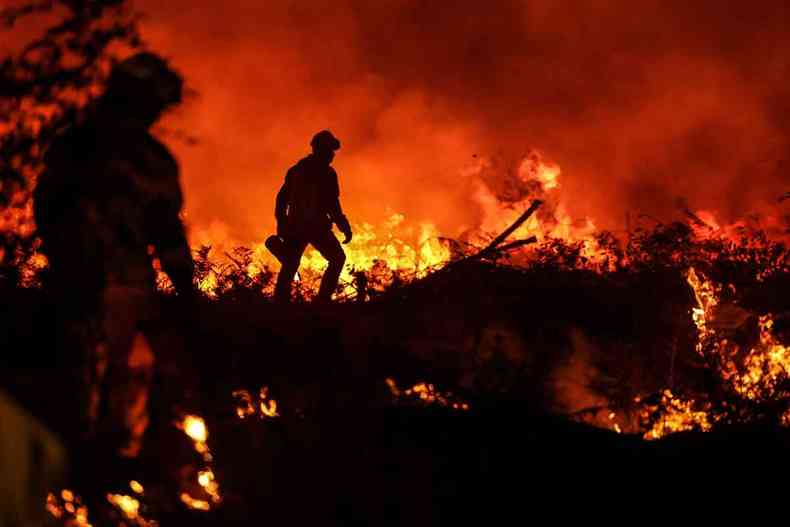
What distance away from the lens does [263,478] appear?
210 inches

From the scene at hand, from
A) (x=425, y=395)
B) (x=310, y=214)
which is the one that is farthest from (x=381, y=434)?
(x=310, y=214)

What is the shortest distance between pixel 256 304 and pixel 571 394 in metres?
3.46

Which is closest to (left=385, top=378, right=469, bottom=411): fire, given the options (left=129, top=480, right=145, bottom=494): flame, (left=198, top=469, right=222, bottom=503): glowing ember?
(left=198, top=469, right=222, bottom=503): glowing ember

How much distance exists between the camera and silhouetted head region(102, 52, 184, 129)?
15.4ft

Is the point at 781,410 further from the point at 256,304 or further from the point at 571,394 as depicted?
the point at 256,304

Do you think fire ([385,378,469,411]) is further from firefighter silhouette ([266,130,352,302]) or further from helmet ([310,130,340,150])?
helmet ([310,130,340,150])

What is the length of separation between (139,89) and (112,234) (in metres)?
0.91

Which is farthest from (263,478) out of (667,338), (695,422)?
(667,338)

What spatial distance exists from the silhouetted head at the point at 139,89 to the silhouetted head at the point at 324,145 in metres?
3.92

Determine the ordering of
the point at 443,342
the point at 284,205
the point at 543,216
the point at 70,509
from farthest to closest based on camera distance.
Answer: the point at 543,216 → the point at 284,205 → the point at 443,342 → the point at 70,509

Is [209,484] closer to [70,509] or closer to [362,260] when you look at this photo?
[70,509]

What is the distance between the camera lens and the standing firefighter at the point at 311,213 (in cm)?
877

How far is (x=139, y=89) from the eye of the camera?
15.4ft

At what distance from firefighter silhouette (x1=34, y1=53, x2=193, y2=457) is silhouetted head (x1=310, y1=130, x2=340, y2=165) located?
3.85 metres
